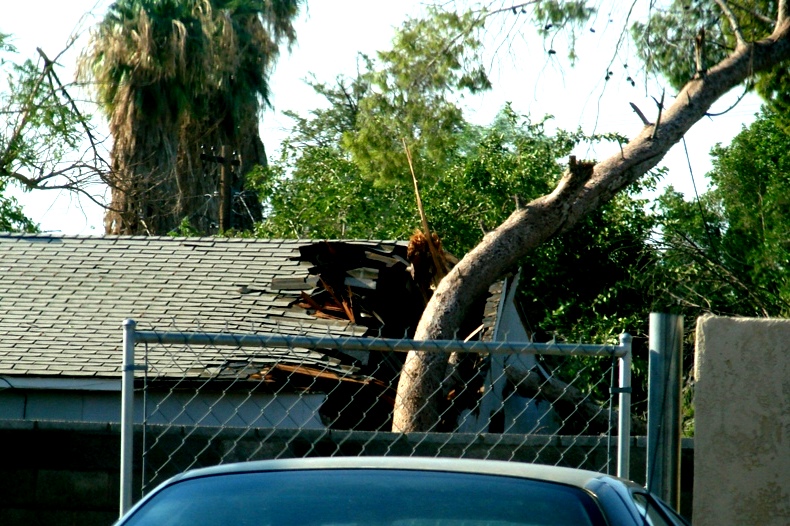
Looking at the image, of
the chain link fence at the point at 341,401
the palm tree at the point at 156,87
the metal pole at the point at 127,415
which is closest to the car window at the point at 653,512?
the chain link fence at the point at 341,401

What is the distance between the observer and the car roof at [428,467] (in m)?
2.70

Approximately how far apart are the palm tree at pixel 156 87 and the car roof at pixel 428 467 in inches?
608

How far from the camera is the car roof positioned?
8.87 feet

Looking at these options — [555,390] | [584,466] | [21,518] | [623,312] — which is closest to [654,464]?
[584,466]

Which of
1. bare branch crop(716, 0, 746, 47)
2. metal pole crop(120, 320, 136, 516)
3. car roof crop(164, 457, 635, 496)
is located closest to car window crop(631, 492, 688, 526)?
car roof crop(164, 457, 635, 496)

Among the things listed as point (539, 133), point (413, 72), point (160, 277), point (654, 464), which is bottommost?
point (654, 464)

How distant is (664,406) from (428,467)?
1.50m

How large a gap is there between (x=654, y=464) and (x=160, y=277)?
9544 mm

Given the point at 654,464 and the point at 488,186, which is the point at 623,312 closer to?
the point at 488,186

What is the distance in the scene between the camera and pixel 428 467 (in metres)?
2.73

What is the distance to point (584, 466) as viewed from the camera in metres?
4.75

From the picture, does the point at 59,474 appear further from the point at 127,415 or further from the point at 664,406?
the point at 664,406

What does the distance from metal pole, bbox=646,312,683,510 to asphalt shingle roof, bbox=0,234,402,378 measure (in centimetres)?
710

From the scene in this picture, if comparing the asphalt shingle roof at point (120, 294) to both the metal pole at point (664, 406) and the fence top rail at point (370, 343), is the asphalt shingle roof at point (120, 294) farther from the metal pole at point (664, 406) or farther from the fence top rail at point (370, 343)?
the metal pole at point (664, 406)
